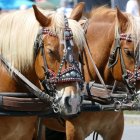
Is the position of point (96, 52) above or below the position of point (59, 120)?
above

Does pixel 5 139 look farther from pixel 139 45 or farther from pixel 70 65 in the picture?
pixel 139 45

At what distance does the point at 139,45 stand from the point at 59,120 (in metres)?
1.11

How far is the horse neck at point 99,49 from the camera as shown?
19.4ft

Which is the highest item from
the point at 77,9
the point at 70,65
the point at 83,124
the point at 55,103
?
the point at 77,9

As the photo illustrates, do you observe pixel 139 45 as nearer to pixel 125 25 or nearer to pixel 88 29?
pixel 125 25

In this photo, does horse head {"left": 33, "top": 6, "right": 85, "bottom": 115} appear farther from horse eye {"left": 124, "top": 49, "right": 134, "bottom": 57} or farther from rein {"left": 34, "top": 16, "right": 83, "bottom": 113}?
horse eye {"left": 124, "top": 49, "right": 134, "bottom": 57}

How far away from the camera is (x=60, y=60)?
4488mm

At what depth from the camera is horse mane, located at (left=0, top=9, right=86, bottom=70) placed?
464 centimetres

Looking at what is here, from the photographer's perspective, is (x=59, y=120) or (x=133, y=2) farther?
(x=133, y=2)

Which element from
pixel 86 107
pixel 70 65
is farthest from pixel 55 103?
pixel 86 107

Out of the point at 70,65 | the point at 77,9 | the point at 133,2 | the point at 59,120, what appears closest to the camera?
the point at 70,65

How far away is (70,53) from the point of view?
14.8 ft

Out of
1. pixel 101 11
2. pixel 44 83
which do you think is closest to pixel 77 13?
pixel 44 83

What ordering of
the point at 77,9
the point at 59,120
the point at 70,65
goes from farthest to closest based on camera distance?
1. the point at 59,120
2. the point at 77,9
3. the point at 70,65
